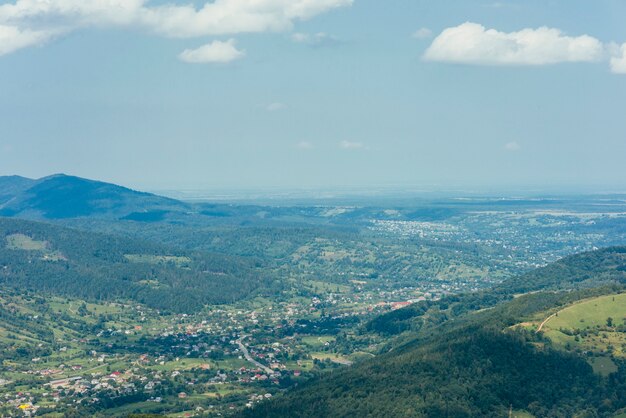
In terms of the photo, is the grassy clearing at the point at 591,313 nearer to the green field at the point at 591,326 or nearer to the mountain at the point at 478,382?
the green field at the point at 591,326

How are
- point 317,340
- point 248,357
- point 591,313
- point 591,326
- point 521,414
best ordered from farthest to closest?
point 317,340, point 248,357, point 591,313, point 591,326, point 521,414

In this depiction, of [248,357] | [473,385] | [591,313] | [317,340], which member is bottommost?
[248,357]

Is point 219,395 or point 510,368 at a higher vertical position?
point 510,368

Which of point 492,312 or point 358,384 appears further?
point 492,312

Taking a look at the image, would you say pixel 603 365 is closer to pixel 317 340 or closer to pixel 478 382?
pixel 478 382

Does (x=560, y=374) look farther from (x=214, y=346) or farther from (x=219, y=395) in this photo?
(x=214, y=346)

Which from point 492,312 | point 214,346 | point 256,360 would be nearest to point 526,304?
point 492,312

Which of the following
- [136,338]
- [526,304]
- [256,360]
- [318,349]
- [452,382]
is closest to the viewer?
[452,382]

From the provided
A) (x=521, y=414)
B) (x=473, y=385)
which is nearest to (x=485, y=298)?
(x=473, y=385)
